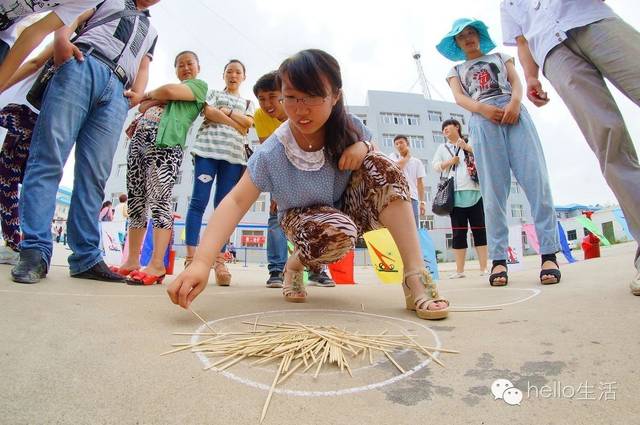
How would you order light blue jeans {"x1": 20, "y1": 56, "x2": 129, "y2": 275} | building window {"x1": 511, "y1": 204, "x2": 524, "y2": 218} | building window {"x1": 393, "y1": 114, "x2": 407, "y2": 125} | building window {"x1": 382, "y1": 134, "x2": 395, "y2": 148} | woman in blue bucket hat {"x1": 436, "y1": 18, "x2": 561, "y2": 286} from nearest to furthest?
light blue jeans {"x1": 20, "y1": 56, "x2": 129, "y2": 275} < woman in blue bucket hat {"x1": 436, "y1": 18, "x2": 561, "y2": 286} < building window {"x1": 382, "y1": 134, "x2": 395, "y2": 148} < building window {"x1": 511, "y1": 204, "x2": 524, "y2": 218} < building window {"x1": 393, "y1": 114, "x2": 407, "y2": 125}

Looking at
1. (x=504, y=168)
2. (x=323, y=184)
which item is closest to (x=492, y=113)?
(x=504, y=168)

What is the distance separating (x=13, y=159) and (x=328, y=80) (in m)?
2.30

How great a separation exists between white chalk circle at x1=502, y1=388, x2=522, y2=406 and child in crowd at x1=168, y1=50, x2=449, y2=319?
597 millimetres

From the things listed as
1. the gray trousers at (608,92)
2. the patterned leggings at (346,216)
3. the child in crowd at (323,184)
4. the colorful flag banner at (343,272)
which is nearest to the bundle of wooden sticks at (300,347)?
the child in crowd at (323,184)

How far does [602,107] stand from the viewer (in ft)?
5.06

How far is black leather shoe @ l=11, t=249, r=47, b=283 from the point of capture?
5.38 feet

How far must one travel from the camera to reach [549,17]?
1.70 m

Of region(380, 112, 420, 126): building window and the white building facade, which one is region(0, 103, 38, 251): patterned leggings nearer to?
the white building facade

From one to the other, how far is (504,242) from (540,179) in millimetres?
481

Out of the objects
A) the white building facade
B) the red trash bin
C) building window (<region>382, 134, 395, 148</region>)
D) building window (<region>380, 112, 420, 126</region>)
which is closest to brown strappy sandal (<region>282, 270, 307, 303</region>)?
the red trash bin

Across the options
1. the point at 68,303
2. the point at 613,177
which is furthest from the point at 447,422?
the point at 613,177

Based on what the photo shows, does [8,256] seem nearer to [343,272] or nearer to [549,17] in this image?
[343,272]

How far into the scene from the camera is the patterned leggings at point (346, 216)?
1582mm

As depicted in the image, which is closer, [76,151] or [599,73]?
[599,73]
